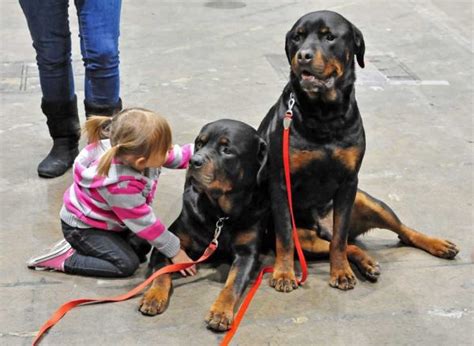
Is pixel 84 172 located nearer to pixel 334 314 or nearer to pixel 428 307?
pixel 334 314

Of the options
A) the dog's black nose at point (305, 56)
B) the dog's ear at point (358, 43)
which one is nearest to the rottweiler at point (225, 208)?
the dog's black nose at point (305, 56)

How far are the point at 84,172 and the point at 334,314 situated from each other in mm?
1243

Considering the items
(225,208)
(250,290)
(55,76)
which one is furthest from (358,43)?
(55,76)

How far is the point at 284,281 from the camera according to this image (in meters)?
3.29

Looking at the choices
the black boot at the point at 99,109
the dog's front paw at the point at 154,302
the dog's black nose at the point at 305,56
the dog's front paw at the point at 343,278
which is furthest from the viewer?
the black boot at the point at 99,109

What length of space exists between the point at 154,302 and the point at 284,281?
58 centimetres

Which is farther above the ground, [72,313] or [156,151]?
[156,151]

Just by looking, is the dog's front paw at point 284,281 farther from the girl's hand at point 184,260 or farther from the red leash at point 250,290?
the girl's hand at point 184,260

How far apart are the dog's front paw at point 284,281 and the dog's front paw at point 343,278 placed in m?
0.17

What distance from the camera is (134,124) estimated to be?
3178mm

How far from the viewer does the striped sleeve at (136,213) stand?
3232 millimetres

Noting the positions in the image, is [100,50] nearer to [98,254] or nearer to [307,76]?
[98,254]

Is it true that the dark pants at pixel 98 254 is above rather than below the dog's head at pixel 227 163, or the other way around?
below

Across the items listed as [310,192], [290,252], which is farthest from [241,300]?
[310,192]
